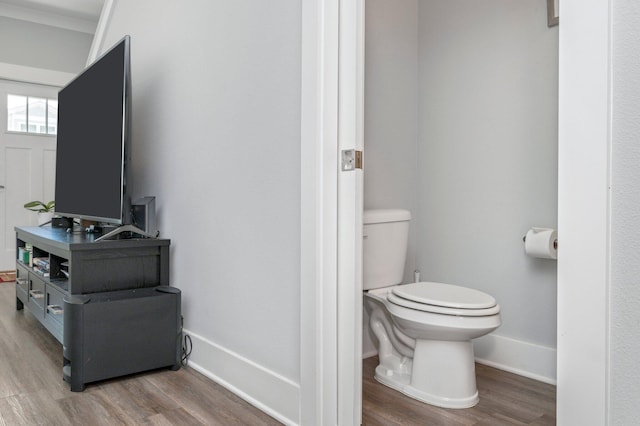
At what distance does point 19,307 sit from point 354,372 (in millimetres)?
2706

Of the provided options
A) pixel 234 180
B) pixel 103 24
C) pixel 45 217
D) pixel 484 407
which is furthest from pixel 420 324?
pixel 103 24

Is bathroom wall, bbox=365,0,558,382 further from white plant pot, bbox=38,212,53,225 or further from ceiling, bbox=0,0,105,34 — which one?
ceiling, bbox=0,0,105,34

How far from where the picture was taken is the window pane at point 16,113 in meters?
4.46

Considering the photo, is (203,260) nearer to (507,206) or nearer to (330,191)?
(330,191)

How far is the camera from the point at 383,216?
7.07 ft

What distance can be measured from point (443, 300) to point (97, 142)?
1.87 meters

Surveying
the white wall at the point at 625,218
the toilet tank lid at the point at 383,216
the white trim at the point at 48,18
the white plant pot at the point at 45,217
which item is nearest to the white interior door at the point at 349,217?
the toilet tank lid at the point at 383,216

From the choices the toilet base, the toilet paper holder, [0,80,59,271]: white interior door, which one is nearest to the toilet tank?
Result: the toilet base

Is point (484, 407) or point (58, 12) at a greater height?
point (58, 12)

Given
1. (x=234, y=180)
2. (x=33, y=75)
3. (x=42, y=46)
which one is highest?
(x=42, y=46)

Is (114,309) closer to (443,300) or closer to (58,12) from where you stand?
(443,300)

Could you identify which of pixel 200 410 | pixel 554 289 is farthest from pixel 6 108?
pixel 554 289

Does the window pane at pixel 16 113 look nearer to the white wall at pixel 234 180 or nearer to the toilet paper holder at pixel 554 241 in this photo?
the white wall at pixel 234 180

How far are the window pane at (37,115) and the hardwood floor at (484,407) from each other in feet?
13.5
